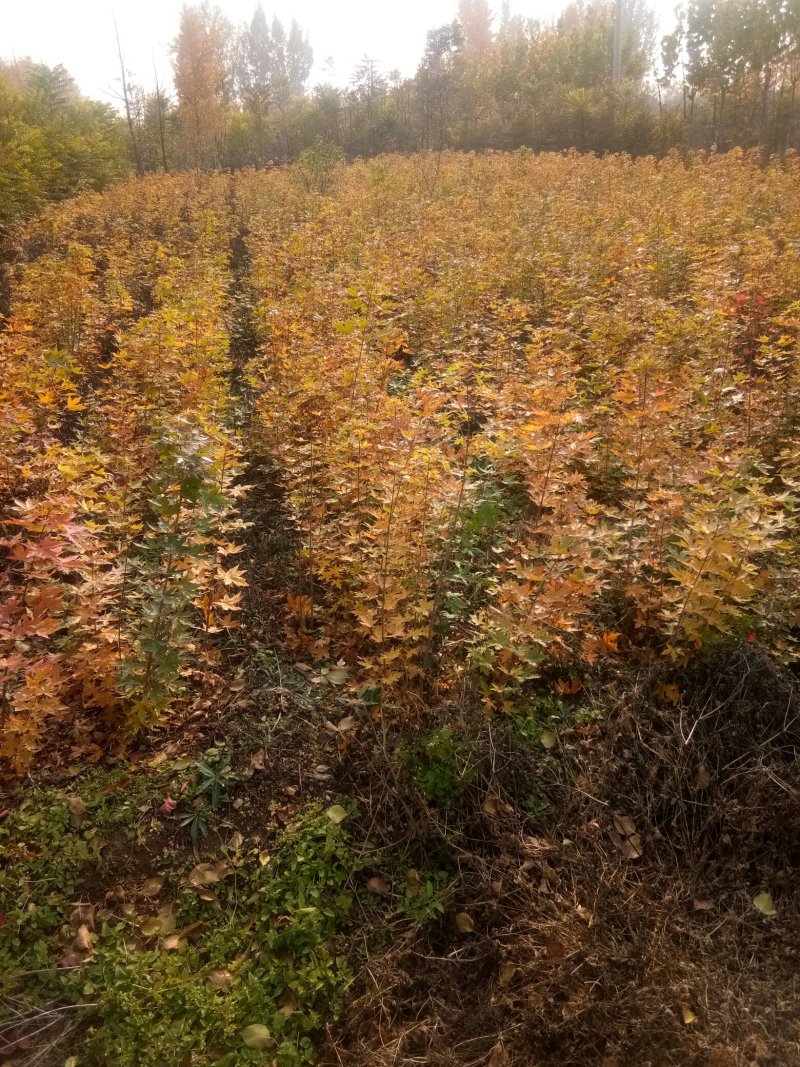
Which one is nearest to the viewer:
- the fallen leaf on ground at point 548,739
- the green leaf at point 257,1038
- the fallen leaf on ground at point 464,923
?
the green leaf at point 257,1038

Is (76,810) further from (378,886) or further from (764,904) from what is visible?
(764,904)

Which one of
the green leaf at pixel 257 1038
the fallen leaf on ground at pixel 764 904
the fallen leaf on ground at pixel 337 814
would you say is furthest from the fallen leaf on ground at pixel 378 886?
the fallen leaf on ground at pixel 764 904

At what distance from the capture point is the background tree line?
18.1 m

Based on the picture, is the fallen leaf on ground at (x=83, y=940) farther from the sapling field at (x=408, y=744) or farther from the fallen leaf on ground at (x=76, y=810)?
the fallen leaf on ground at (x=76, y=810)

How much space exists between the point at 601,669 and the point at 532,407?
5.64 feet

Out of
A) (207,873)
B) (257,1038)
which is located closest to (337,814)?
(207,873)

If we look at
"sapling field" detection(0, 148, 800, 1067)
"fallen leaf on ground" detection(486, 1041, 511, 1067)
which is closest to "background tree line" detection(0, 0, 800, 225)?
"sapling field" detection(0, 148, 800, 1067)

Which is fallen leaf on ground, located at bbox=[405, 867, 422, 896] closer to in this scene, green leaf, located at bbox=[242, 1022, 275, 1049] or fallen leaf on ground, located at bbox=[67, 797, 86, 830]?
green leaf, located at bbox=[242, 1022, 275, 1049]

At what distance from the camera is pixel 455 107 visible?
87.5 feet

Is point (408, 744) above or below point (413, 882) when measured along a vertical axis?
above

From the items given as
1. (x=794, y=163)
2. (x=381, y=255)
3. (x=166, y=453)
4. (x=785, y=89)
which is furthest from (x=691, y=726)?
(x=785, y=89)

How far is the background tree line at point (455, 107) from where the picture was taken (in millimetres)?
18109

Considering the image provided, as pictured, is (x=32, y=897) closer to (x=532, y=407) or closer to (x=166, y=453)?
(x=166, y=453)

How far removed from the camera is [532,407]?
12.7 feet
